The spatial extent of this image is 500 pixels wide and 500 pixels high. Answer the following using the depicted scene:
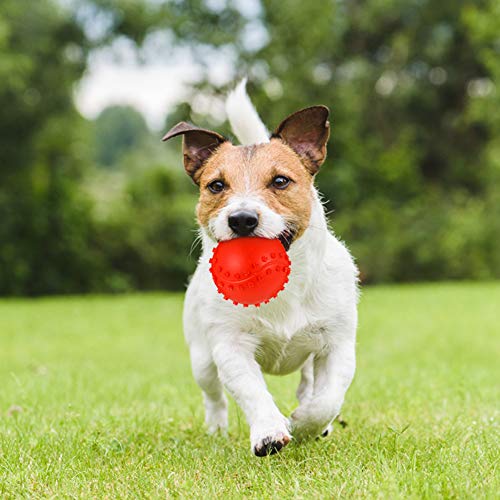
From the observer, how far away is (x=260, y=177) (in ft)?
13.3

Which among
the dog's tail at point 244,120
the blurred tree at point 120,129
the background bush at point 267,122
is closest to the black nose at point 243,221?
the dog's tail at point 244,120

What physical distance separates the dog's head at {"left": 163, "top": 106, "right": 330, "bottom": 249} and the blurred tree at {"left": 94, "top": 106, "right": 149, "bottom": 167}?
58.3 meters

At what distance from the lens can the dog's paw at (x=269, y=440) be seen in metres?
3.57

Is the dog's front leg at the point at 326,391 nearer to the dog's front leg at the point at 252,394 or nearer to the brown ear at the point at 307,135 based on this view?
the dog's front leg at the point at 252,394

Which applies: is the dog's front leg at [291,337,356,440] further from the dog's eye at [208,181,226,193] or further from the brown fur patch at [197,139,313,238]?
the dog's eye at [208,181,226,193]

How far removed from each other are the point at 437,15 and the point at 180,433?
29318 mm

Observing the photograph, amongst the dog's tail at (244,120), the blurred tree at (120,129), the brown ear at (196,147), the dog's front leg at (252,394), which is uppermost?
the dog's tail at (244,120)

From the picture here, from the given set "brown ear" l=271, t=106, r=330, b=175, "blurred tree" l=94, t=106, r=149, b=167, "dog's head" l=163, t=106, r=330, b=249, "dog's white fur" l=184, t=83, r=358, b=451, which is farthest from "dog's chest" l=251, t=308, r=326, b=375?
"blurred tree" l=94, t=106, r=149, b=167

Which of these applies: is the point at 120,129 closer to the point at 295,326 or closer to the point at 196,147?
the point at 196,147

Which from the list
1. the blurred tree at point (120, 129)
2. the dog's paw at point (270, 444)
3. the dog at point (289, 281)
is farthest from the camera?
the blurred tree at point (120, 129)

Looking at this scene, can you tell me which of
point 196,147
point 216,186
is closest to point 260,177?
point 216,186

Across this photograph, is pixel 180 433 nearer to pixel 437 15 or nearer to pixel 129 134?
pixel 437 15

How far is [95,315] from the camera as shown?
1788cm

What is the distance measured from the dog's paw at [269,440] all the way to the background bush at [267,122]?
2006 cm
